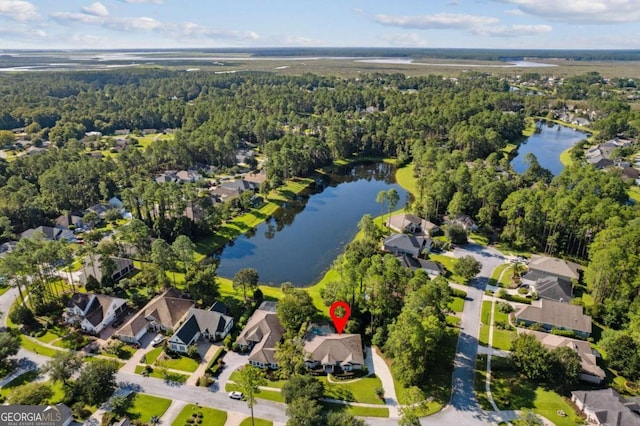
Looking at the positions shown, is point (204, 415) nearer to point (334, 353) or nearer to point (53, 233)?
point (334, 353)

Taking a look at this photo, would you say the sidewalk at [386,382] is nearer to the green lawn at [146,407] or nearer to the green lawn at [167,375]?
the green lawn at [167,375]

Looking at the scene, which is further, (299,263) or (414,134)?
(414,134)

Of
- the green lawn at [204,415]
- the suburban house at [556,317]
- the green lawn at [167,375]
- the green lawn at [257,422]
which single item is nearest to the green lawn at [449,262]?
the suburban house at [556,317]

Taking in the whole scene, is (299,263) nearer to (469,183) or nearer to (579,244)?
(469,183)

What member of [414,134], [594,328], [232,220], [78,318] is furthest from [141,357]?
[414,134]

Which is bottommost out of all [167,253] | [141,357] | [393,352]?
[141,357]

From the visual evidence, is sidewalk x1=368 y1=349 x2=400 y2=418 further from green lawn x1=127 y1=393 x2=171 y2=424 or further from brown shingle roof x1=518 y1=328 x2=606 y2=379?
green lawn x1=127 y1=393 x2=171 y2=424
